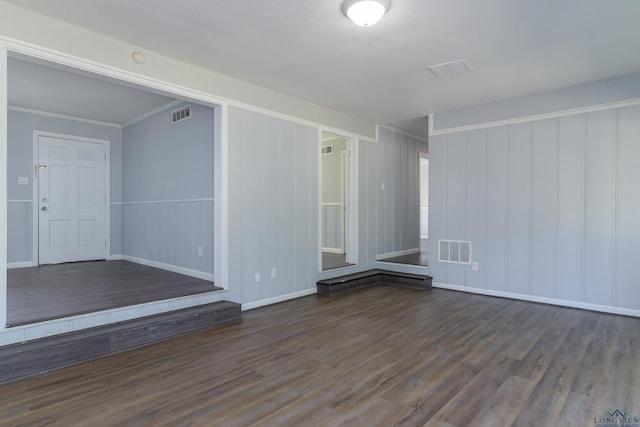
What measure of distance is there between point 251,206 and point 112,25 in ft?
7.27

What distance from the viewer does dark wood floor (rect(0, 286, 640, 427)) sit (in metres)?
2.08

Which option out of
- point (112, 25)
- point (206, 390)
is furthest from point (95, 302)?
point (112, 25)

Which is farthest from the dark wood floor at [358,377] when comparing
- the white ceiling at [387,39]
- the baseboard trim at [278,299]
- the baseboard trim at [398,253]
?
the white ceiling at [387,39]

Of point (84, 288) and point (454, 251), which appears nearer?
point (84, 288)

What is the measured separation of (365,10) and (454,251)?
393 cm

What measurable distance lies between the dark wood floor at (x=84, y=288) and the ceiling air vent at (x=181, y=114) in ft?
7.58

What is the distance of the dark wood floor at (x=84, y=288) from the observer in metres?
3.16

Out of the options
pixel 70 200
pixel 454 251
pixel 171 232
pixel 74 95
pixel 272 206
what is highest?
pixel 74 95

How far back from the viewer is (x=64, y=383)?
245cm

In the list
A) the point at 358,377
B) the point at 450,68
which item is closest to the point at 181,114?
the point at 450,68

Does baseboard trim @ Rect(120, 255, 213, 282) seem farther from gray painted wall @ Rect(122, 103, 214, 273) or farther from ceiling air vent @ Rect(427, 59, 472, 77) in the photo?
ceiling air vent @ Rect(427, 59, 472, 77)

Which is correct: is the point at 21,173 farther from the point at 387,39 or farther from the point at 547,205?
the point at 547,205

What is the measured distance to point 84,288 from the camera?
13.4 feet

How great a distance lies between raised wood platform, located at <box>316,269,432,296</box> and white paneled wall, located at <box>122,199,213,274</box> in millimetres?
1658
